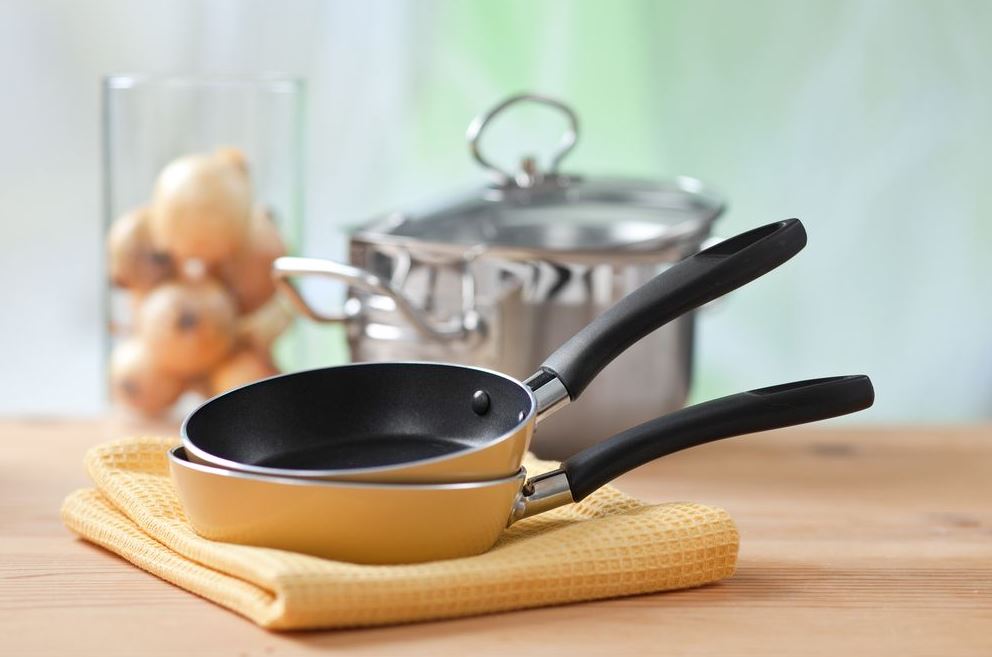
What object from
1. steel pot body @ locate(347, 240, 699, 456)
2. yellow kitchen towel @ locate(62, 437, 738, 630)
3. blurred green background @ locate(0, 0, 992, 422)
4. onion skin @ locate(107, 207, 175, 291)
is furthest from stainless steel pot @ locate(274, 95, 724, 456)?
blurred green background @ locate(0, 0, 992, 422)

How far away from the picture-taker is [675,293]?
0.66 meters

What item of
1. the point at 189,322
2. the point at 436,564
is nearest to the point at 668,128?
the point at 189,322

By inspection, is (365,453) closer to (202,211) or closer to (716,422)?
(716,422)

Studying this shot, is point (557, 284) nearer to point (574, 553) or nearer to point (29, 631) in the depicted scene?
point (574, 553)

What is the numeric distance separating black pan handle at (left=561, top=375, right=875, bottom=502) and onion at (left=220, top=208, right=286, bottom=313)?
0.43 meters

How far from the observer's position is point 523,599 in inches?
23.3

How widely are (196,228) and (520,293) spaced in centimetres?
26

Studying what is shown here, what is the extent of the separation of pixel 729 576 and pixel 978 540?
0.65ft

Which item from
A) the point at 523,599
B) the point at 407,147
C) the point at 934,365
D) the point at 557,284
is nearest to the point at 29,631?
the point at 523,599

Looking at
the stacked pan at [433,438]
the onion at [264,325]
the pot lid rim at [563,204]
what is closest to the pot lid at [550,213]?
the pot lid rim at [563,204]

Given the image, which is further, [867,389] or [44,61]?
[44,61]

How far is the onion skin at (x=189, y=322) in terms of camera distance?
3.18 feet

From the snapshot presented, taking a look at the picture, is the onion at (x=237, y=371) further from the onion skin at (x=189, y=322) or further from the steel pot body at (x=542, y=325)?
the steel pot body at (x=542, y=325)

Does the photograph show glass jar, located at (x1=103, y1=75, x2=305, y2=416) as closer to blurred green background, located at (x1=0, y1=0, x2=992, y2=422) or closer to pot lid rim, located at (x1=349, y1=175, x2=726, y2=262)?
pot lid rim, located at (x1=349, y1=175, x2=726, y2=262)
